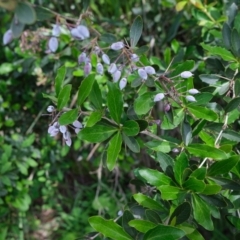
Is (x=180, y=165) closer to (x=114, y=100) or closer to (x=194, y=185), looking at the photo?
(x=194, y=185)

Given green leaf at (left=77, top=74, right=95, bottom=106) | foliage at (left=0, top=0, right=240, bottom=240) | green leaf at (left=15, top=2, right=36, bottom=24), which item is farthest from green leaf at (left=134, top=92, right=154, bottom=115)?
green leaf at (left=15, top=2, right=36, bottom=24)

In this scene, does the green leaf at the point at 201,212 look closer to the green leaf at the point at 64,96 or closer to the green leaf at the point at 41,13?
the green leaf at the point at 64,96

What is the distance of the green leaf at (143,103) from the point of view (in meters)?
0.93

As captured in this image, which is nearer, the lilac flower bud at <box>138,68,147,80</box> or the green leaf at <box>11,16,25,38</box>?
the green leaf at <box>11,16,25,38</box>

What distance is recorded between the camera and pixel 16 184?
66.9 inches

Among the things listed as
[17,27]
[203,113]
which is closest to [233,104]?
[203,113]

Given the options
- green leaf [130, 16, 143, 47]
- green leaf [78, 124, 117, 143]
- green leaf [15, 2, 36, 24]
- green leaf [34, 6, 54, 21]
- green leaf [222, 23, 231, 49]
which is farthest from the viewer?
green leaf [222, 23, 231, 49]

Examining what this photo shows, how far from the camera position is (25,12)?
658mm

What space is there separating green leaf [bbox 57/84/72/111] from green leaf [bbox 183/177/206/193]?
0.30 meters

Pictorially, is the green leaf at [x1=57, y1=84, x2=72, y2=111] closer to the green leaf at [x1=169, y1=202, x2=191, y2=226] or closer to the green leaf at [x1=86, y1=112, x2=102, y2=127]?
the green leaf at [x1=86, y1=112, x2=102, y2=127]

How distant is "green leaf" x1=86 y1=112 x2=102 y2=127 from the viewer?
871 millimetres

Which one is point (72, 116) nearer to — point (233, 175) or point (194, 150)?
point (194, 150)

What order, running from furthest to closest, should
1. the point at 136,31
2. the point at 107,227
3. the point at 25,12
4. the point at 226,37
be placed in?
the point at 226,37, the point at 136,31, the point at 107,227, the point at 25,12

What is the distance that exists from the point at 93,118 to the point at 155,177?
7.2 inches
